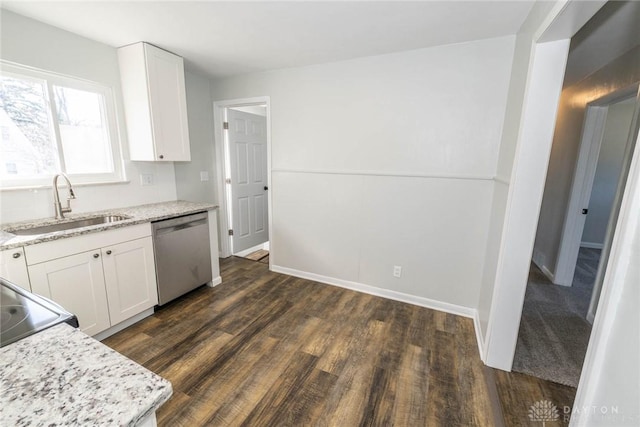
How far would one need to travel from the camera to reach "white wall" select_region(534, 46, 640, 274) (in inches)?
103

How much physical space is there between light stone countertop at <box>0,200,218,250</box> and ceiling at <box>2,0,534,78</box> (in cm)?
148

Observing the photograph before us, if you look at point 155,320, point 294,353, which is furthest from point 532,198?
point 155,320

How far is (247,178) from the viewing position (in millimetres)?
3975

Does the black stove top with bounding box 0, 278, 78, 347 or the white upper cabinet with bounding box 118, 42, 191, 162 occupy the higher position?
the white upper cabinet with bounding box 118, 42, 191, 162

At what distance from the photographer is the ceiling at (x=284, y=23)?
1775mm

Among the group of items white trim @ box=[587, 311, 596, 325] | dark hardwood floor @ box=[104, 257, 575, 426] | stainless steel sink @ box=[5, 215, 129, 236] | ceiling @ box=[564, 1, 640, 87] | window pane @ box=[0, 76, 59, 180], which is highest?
ceiling @ box=[564, 1, 640, 87]

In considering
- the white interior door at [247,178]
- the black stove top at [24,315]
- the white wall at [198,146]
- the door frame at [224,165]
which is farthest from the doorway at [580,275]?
the white wall at [198,146]

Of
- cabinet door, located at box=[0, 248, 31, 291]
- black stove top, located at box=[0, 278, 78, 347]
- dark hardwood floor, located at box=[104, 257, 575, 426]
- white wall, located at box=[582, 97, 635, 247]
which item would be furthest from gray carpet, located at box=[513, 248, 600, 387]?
cabinet door, located at box=[0, 248, 31, 291]

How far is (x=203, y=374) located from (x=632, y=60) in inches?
167

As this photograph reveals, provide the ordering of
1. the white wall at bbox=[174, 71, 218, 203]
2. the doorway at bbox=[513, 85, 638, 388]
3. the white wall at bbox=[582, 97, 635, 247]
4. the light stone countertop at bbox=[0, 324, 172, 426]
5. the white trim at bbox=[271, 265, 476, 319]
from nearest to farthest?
the light stone countertop at bbox=[0, 324, 172, 426]
the doorway at bbox=[513, 85, 638, 388]
the white trim at bbox=[271, 265, 476, 319]
the white wall at bbox=[174, 71, 218, 203]
the white wall at bbox=[582, 97, 635, 247]

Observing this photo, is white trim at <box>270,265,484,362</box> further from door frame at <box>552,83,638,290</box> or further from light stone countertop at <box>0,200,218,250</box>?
door frame at <box>552,83,638,290</box>

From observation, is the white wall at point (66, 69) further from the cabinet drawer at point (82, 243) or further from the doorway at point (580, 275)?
the doorway at point (580, 275)

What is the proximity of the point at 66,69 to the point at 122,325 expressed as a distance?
2157mm

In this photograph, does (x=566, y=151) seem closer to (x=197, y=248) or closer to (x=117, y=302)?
(x=197, y=248)
